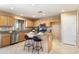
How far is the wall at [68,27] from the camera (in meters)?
7.00

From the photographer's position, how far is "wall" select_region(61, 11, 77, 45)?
7.00m

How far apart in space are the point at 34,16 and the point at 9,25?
1.95m

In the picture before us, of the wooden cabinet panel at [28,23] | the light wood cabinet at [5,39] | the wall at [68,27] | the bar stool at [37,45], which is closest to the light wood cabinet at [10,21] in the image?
the light wood cabinet at [5,39]

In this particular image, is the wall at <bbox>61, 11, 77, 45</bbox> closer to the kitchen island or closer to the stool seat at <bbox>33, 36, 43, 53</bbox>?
the stool seat at <bbox>33, 36, 43, 53</bbox>

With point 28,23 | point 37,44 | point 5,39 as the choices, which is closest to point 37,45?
point 37,44

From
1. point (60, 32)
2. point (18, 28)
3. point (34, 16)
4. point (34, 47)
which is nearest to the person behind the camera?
point (34, 47)

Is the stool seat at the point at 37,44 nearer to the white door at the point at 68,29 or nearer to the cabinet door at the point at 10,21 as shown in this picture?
the cabinet door at the point at 10,21

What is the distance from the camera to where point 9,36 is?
6812 millimetres

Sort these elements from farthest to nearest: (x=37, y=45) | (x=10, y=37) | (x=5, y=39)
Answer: (x=10, y=37) → (x=5, y=39) → (x=37, y=45)

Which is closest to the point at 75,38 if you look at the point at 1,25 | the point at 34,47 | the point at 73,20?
the point at 73,20

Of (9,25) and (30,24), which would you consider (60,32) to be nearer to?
(30,24)

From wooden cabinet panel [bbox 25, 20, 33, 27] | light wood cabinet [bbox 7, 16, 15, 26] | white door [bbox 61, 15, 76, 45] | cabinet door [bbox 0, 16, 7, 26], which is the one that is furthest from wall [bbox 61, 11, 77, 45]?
cabinet door [bbox 0, 16, 7, 26]

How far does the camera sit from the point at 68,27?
7.30 metres

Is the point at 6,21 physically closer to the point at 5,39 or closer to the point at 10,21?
the point at 10,21
